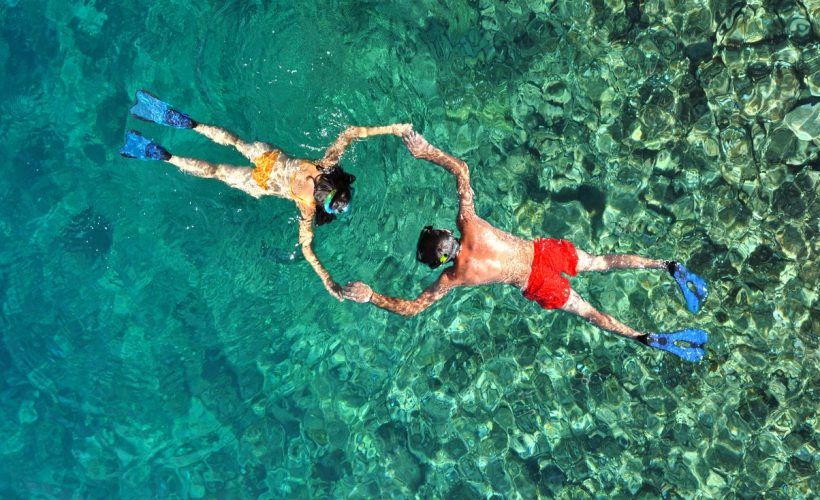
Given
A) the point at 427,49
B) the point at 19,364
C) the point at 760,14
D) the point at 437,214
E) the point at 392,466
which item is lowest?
the point at 392,466

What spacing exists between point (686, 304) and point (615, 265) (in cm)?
114

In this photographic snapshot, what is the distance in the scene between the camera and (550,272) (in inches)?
228

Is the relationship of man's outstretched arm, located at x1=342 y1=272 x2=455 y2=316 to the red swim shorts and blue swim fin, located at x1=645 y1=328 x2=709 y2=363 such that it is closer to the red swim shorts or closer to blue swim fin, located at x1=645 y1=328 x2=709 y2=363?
the red swim shorts

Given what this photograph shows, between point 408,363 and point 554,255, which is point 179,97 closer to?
point 408,363

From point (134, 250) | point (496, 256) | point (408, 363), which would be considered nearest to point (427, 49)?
point (496, 256)

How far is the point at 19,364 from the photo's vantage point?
7746 mm

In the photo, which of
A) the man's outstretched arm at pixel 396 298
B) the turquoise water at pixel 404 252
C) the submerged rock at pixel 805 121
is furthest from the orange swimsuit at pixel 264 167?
the submerged rock at pixel 805 121

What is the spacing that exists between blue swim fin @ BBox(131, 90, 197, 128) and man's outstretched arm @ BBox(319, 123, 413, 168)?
159 centimetres

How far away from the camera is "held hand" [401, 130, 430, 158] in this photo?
18.1 ft

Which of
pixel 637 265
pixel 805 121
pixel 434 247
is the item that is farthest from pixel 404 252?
pixel 805 121

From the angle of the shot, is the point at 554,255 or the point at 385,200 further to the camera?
the point at 385,200

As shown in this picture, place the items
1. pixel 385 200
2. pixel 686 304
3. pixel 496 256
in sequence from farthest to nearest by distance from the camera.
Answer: pixel 385 200 < pixel 686 304 < pixel 496 256

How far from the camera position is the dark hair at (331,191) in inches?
208

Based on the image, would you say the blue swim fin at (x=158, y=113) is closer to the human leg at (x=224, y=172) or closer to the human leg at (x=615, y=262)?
the human leg at (x=224, y=172)
